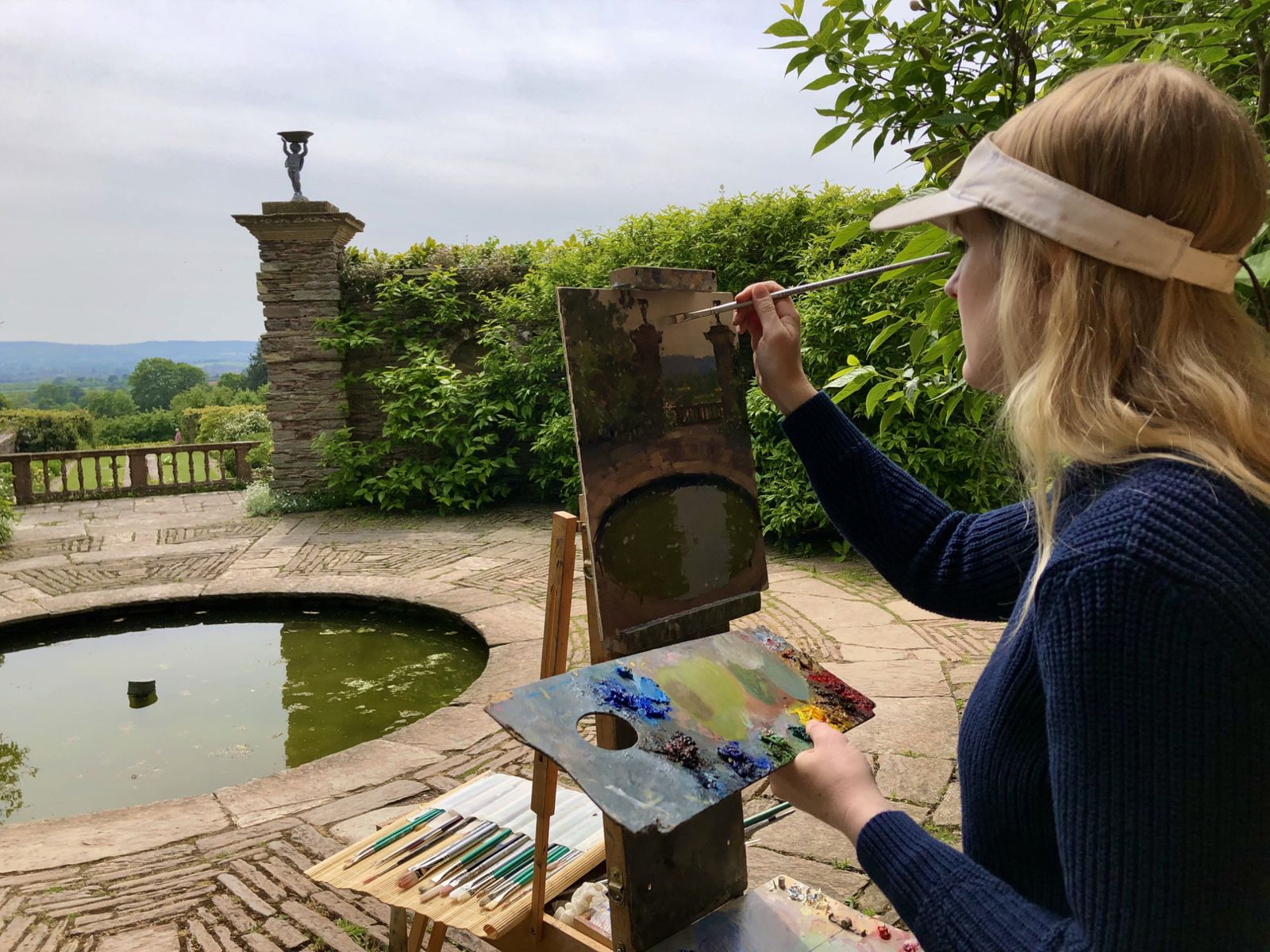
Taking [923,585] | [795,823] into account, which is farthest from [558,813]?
[923,585]

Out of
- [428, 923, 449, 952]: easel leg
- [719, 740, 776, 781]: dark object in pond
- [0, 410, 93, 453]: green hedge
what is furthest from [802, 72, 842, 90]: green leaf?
[0, 410, 93, 453]: green hedge

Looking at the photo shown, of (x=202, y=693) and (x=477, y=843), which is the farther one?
(x=202, y=693)

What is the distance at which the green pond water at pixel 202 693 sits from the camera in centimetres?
438

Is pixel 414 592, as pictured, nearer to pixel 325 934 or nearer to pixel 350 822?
pixel 350 822

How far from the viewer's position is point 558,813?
8.12 feet

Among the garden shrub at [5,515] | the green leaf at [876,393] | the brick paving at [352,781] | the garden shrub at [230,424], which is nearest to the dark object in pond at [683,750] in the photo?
the green leaf at [876,393]

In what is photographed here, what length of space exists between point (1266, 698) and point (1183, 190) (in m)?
0.55

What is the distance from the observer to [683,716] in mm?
1586

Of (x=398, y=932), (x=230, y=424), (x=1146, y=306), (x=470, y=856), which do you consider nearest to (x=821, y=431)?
(x=1146, y=306)

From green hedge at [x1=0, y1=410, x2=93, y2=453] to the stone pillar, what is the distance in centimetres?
990

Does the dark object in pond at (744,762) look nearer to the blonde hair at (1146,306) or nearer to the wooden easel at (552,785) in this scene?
the wooden easel at (552,785)

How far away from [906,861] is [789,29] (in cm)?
169

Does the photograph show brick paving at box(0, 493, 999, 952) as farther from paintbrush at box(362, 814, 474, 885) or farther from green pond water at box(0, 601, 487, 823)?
paintbrush at box(362, 814, 474, 885)

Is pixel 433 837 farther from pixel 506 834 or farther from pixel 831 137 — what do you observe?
pixel 831 137
